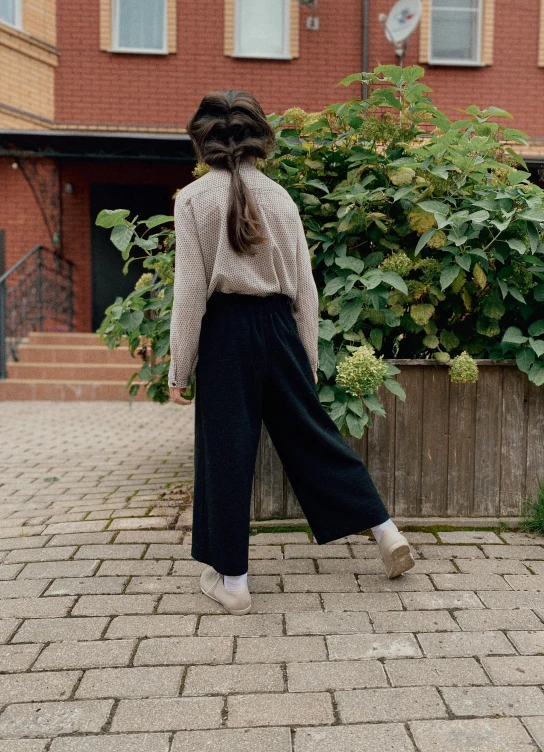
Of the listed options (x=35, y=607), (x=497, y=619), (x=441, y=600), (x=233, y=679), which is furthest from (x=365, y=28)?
(x=233, y=679)

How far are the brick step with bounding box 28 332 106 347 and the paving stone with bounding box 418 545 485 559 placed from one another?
7795 millimetres

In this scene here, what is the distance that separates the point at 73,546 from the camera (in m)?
3.35

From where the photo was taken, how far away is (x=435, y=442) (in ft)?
11.4

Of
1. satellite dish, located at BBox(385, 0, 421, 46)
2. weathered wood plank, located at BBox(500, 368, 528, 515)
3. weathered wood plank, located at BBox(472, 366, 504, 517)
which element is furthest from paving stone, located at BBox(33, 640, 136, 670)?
satellite dish, located at BBox(385, 0, 421, 46)

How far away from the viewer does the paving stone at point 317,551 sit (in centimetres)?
315

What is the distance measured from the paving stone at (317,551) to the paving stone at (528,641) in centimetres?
87

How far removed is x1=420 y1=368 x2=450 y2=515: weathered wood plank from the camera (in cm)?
Answer: 346

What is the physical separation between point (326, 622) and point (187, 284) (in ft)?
4.12

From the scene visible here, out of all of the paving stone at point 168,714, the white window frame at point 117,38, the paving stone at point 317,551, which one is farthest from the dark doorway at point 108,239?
the paving stone at point 168,714

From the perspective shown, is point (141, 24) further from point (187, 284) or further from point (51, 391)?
point (187, 284)

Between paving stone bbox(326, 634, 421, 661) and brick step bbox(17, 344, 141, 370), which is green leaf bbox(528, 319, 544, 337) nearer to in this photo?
paving stone bbox(326, 634, 421, 661)

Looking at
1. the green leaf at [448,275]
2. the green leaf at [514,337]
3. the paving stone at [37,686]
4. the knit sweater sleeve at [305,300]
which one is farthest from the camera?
the green leaf at [514,337]

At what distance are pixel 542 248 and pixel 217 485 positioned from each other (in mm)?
1944

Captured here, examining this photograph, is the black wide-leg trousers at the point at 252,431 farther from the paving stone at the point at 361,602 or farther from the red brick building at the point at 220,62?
the red brick building at the point at 220,62
